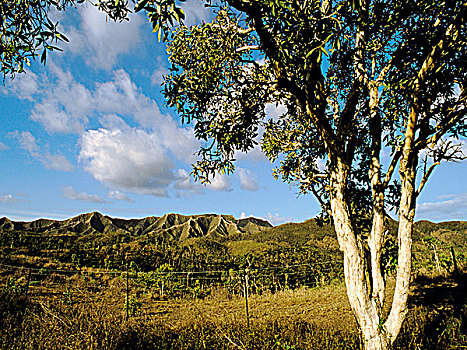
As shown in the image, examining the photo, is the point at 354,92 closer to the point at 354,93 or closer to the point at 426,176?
the point at 354,93

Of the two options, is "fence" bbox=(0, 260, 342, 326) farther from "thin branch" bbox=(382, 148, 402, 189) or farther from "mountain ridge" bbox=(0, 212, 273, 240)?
"mountain ridge" bbox=(0, 212, 273, 240)

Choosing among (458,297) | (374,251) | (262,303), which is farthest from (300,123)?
(262,303)

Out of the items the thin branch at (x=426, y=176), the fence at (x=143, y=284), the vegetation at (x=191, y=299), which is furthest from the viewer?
the fence at (x=143, y=284)

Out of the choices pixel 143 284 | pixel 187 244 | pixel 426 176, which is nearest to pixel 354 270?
pixel 426 176

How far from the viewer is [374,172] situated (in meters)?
5.17

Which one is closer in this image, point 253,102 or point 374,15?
point 374,15

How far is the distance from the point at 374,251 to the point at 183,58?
5709mm

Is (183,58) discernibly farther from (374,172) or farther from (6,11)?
(374,172)

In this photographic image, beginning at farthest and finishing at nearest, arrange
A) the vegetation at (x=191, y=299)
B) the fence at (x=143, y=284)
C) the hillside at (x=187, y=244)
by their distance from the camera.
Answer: the hillside at (x=187, y=244) → the fence at (x=143, y=284) → the vegetation at (x=191, y=299)

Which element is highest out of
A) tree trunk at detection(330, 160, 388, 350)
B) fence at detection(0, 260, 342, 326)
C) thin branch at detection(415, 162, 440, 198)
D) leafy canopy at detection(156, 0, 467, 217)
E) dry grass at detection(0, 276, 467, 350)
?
leafy canopy at detection(156, 0, 467, 217)

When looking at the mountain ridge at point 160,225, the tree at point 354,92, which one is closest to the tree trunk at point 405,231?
the tree at point 354,92

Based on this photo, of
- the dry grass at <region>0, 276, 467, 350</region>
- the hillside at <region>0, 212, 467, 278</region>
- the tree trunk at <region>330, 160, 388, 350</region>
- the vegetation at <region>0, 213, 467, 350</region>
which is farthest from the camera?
the hillside at <region>0, 212, 467, 278</region>

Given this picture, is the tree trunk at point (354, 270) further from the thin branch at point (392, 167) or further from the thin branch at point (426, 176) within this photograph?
the thin branch at point (426, 176)

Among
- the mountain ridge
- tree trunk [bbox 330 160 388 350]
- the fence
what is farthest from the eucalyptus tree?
the mountain ridge
